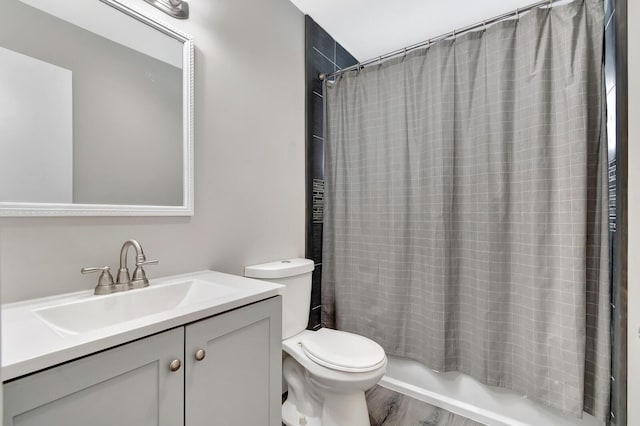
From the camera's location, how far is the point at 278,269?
4.96 ft

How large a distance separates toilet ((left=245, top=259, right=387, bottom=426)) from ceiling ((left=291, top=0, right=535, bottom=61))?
157 centimetres

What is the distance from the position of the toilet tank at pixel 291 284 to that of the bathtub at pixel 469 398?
0.71 meters

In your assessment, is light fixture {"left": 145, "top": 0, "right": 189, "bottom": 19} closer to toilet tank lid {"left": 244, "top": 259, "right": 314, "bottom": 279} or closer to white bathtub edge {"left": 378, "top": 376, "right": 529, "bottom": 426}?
toilet tank lid {"left": 244, "top": 259, "right": 314, "bottom": 279}

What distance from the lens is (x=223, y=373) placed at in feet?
3.00

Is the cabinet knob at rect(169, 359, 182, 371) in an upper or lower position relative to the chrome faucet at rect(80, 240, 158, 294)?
lower

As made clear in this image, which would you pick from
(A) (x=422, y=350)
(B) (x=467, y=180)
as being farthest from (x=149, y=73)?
(A) (x=422, y=350)

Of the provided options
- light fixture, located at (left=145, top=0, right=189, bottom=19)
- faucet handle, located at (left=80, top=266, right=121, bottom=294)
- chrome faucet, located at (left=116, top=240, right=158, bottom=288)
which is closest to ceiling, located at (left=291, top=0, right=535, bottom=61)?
light fixture, located at (left=145, top=0, right=189, bottom=19)

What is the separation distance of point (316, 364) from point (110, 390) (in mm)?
859

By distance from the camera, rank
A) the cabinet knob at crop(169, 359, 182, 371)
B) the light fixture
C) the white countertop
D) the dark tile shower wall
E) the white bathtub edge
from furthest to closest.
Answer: the dark tile shower wall, the white bathtub edge, the light fixture, the cabinet knob at crop(169, 359, 182, 371), the white countertop

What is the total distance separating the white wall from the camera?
3.33ft

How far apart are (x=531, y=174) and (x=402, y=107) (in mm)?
781

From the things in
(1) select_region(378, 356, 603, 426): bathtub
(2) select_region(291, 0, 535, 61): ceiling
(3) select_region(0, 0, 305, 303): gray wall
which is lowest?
(1) select_region(378, 356, 603, 426): bathtub

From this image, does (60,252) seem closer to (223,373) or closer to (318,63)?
(223,373)

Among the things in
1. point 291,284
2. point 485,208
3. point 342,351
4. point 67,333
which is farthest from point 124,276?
point 485,208
